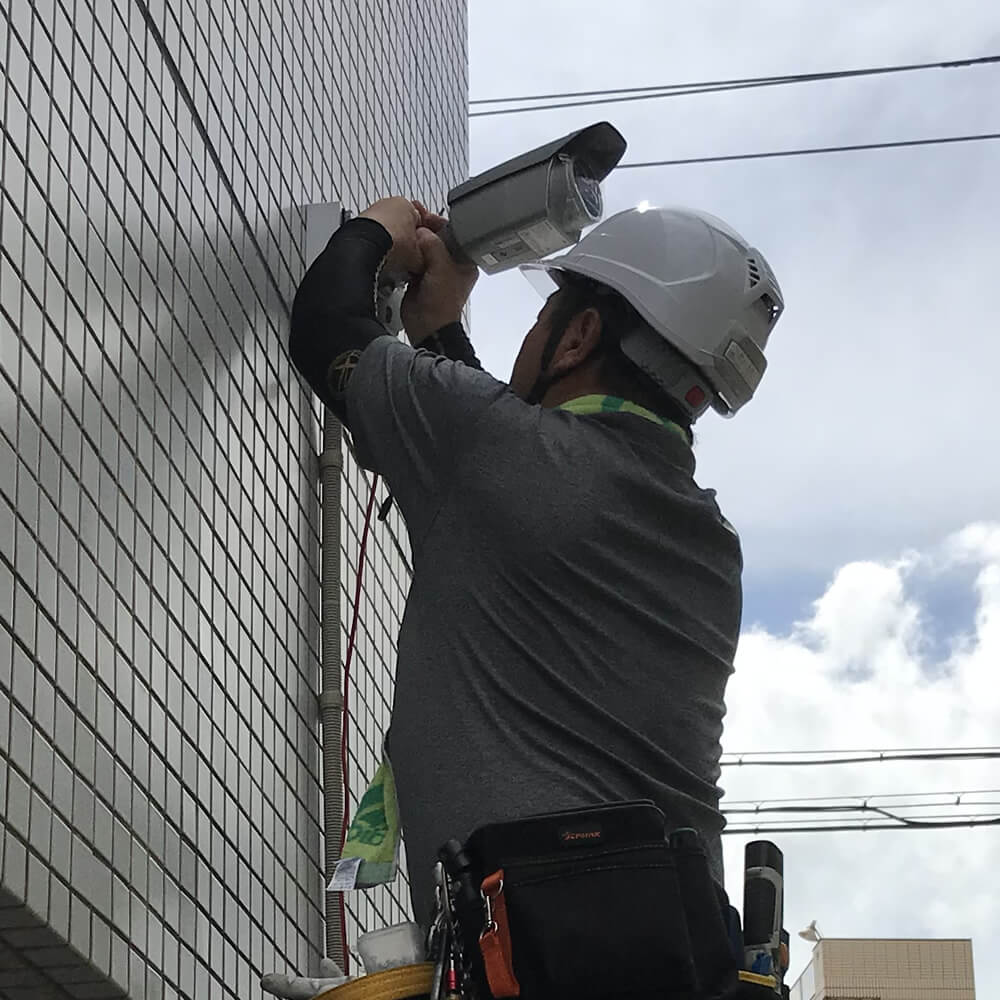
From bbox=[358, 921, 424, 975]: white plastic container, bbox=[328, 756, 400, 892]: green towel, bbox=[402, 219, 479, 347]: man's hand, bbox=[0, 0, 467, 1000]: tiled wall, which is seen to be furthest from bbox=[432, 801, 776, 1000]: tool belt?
bbox=[402, 219, 479, 347]: man's hand

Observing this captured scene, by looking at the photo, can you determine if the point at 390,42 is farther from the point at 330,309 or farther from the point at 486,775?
the point at 486,775

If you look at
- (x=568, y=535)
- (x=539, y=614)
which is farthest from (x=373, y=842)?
(x=568, y=535)

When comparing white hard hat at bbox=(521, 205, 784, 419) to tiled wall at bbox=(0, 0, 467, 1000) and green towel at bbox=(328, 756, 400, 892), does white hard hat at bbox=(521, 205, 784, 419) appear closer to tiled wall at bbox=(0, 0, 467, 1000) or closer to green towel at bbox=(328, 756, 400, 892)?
tiled wall at bbox=(0, 0, 467, 1000)

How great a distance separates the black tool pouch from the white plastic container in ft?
0.41

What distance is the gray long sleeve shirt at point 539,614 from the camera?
2871 mm

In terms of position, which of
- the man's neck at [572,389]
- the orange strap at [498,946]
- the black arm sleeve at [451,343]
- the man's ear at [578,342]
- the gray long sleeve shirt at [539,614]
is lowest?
the orange strap at [498,946]

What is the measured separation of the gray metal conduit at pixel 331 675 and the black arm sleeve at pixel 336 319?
90 cm

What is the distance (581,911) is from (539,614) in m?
0.51

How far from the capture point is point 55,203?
289cm

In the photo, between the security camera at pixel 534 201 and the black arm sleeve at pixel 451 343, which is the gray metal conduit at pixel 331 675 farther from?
the security camera at pixel 534 201

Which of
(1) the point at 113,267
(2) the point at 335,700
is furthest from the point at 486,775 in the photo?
(2) the point at 335,700

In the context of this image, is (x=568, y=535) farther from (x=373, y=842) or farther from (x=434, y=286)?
(x=434, y=286)

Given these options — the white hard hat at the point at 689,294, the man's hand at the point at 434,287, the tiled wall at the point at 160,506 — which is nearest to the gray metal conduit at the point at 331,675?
the tiled wall at the point at 160,506

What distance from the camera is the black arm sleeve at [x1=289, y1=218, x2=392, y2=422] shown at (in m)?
3.29
